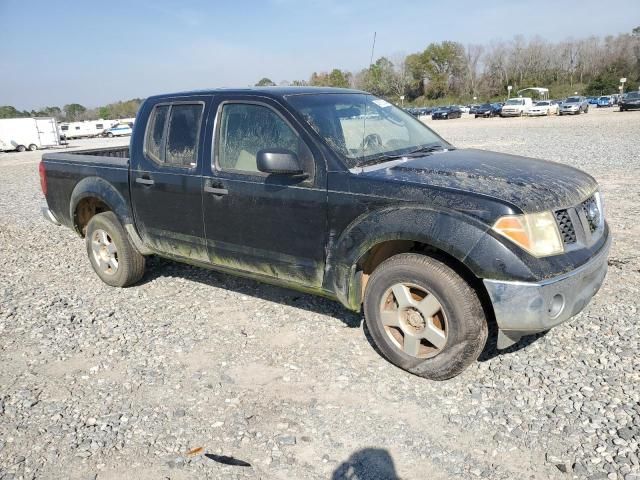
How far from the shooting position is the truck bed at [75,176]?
520 cm

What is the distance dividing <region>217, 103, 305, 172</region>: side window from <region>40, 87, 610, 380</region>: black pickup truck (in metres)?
0.01

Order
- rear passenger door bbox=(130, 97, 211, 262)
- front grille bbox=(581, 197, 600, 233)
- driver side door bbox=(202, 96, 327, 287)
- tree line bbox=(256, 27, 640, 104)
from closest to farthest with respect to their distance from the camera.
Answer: front grille bbox=(581, 197, 600, 233), driver side door bbox=(202, 96, 327, 287), rear passenger door bbox=(130, 97, 211, 262), tree line bbox=(256, 27, 640, 104)

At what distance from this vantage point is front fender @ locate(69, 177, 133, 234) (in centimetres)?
520

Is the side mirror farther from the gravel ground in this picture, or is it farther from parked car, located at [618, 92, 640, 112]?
parked car, located at [618, 92, 640, 112]

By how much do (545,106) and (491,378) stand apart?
4989 cm

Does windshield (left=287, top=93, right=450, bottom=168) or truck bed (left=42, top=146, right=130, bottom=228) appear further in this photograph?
truck bed (left=42, top=146, right=130, bottom=228)

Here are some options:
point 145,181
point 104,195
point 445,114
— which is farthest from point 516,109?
point 145,181

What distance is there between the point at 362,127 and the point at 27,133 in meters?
37.9

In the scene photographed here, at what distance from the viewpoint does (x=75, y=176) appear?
18.9 ft

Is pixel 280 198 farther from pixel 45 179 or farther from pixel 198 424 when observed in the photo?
pixel 45 179

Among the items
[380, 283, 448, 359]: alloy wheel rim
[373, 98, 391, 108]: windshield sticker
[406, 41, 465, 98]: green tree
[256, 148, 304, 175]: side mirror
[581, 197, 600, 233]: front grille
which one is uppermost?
[406, 41, 465, 98]: green tree

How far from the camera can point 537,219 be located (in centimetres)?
314

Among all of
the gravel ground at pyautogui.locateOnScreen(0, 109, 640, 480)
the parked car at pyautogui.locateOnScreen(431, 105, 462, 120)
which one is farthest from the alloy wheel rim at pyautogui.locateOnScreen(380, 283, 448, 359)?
the parked car at pyautogui.locateOnScreen(431, 105, 462, 120)

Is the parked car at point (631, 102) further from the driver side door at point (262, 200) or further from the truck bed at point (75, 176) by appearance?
the driver side door at point (262, 200)
